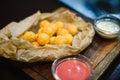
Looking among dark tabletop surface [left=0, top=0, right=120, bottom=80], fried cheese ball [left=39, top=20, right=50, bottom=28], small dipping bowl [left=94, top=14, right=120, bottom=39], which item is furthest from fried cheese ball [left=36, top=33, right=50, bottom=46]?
dark tabletop surface [left=0, top=0, right=120, bottom=80]

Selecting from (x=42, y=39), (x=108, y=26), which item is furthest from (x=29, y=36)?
(x=108, y=26)

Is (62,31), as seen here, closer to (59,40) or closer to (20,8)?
(59,40)

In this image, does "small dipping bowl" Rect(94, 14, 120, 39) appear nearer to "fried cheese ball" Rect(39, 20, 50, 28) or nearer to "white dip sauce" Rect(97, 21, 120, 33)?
"white dip sauce" Rect(97, 21, 120, 33)

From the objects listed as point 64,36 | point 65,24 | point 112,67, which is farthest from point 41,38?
point 112,67

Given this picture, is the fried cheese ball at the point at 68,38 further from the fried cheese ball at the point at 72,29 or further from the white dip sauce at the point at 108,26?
the white dip sauce at the point at 108,26

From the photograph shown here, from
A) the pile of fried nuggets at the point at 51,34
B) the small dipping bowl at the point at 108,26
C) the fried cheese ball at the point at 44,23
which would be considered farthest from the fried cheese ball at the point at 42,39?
the small dipping bowl at the point at 108,26

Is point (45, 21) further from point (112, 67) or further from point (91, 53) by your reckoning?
point (112, 67)
